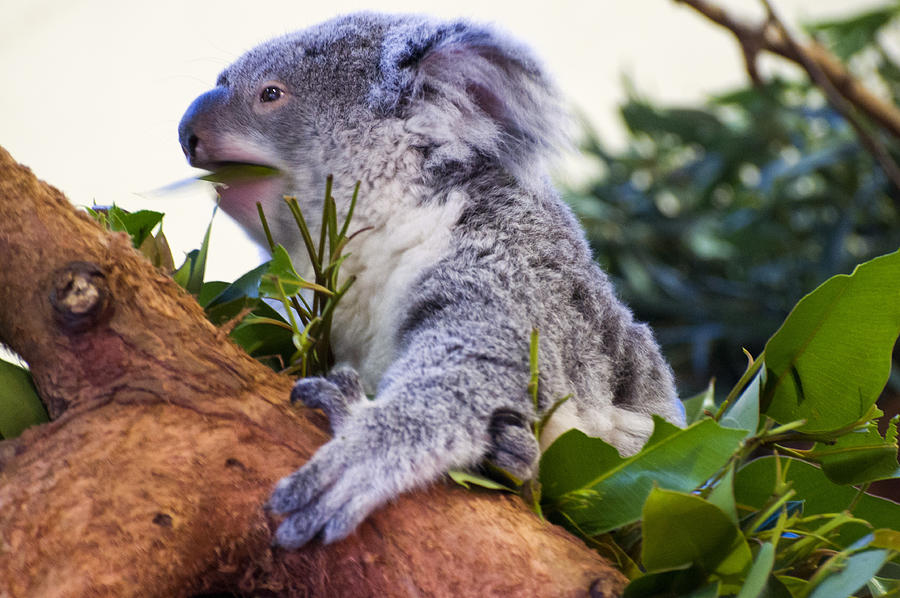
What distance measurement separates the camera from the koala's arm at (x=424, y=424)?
2.94 feet

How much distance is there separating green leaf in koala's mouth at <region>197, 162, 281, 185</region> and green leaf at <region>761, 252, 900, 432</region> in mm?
817

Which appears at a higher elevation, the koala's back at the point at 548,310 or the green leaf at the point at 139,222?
the green leaf at the point at 139,222

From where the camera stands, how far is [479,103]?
146 cm

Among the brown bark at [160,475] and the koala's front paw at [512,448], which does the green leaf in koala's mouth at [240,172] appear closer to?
the brown bark at [160,475]

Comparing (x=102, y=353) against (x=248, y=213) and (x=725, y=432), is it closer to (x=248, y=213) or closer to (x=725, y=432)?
(x=248, y=213)

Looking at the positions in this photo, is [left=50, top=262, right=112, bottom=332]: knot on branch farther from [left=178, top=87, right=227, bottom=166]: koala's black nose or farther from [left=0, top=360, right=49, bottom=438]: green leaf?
[left=178, top=87, right=227, bottom=166]: koala's black nose

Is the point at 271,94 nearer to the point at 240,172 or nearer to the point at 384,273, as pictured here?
the point at 240,172

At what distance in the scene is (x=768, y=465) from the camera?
1.10 meters

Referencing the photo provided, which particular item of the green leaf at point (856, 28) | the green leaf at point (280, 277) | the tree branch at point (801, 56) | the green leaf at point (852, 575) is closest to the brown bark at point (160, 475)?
the green leaf at point (280, 277)

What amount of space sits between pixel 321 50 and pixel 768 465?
3.32 feet

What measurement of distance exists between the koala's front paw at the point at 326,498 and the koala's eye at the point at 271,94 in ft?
2.55

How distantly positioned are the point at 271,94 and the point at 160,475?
0.80 meters

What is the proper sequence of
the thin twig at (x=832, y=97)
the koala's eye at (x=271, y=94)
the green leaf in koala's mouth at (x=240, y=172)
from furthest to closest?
the thin twig at (x=832, y=97)
the koala's eye at (x=271, y=94)
the green leaf in koala's mouth at (x=240, y=172)

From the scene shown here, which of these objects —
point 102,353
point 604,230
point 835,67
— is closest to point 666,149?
point 604,230
